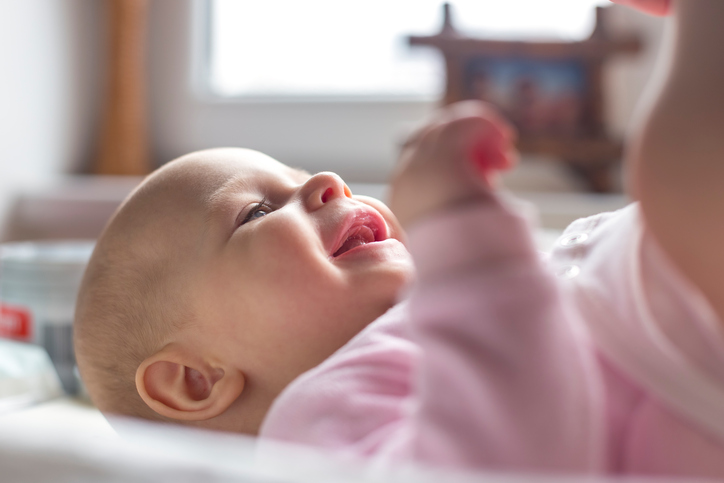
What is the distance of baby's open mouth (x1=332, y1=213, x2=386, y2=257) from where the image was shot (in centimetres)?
59

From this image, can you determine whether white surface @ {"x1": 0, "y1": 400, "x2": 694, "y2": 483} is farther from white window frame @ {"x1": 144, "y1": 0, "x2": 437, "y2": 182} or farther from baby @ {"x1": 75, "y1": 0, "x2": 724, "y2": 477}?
white window frame @ {"x1": 144, "y1": 0, "x2": 437, "y2": 182}

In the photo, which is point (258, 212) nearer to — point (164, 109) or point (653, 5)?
point (653, 5)

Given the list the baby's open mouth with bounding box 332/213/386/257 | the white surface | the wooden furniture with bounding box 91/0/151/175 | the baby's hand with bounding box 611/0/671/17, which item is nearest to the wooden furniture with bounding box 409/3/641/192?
the wooden furniture with bounding box 91/0/151/175

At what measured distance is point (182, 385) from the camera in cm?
57

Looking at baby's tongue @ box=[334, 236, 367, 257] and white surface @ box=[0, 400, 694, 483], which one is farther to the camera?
baby's tongue @ box=[334, 236, 367, 257]

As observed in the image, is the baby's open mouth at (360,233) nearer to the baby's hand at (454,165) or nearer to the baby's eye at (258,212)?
the baby's eye at (258,212)

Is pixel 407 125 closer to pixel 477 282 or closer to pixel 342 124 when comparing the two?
pixel 342 124

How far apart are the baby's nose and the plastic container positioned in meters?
0.50

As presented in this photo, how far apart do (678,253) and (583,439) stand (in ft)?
0.34

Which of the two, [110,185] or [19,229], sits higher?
[110,185]

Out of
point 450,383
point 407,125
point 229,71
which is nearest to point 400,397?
point 450,383

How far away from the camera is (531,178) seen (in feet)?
5.03

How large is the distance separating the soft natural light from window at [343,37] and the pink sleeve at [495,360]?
1.26 m

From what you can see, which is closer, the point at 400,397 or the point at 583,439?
the point at 583,439
